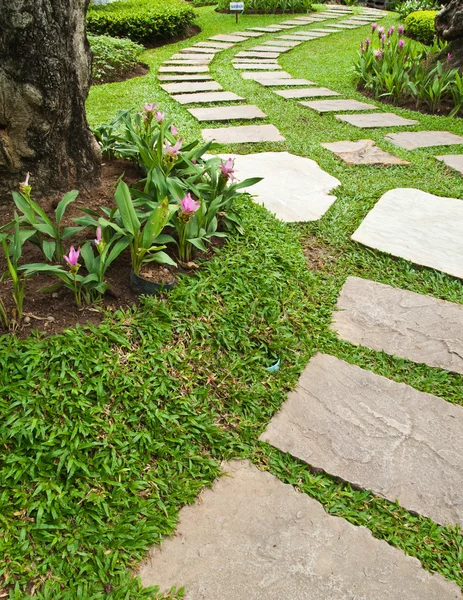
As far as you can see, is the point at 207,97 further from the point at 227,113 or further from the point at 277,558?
the point at 277,558

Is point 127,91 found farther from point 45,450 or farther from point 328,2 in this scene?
point 328,2

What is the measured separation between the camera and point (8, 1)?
186 centimetres

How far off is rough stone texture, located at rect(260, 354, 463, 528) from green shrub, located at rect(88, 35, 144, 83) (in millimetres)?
5400

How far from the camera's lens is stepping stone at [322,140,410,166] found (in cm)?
387

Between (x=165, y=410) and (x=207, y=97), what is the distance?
4.32m

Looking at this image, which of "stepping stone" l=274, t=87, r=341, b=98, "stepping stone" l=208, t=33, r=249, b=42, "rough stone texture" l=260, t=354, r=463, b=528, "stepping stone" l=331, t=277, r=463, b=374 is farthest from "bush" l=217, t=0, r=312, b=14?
"rough stone texture" l=260, t=354, r=463, b=528

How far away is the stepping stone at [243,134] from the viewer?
162 inches

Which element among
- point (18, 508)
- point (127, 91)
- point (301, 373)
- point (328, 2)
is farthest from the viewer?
point (328, 2)

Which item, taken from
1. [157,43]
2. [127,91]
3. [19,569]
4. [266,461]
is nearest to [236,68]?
[127,91]

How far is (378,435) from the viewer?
5.74 ft

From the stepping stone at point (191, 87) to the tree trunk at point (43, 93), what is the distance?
3.39 m

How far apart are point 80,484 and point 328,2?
1596 cm

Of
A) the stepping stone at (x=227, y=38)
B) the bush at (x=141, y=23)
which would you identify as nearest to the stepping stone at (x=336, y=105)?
the stepping stone at (x=227, y=38)

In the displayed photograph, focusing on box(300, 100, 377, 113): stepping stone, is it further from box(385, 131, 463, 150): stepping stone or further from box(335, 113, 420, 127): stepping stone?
box(385, 131, 463, 150): stepping stone
